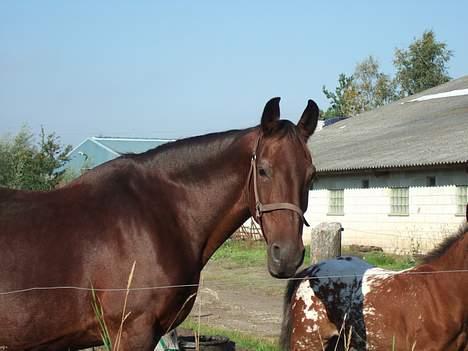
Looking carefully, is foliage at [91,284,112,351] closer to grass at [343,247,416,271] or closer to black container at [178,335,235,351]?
black container at [178,335,235,351]

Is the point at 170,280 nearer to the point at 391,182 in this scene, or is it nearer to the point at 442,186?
the point at 442,186

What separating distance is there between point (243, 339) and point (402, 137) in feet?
61.2

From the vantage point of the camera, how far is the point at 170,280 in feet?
14.0

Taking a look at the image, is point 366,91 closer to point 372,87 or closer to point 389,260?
point 372,87

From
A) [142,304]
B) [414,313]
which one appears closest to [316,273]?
[414,313]

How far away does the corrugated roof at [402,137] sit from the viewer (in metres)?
21.5

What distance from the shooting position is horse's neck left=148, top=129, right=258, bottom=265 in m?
4.55

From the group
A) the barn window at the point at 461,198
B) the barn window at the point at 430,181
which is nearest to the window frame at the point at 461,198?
the barn window at the point at 461,198

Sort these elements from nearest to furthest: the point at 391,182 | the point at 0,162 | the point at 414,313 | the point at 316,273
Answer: the point at 414,313, the point at 316,273, the point at 391,182, the point at 0,162

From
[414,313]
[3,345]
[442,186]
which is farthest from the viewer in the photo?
[442,186]

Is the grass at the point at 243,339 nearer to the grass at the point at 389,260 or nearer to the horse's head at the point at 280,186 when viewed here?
the horse's head at the point at 280,186

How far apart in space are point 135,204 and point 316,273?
2.74m

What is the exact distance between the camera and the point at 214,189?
181 inches

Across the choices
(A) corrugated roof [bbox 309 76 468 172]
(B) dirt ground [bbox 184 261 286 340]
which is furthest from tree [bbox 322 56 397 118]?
(B) dirt ground [bbox 184 261 286 340]
